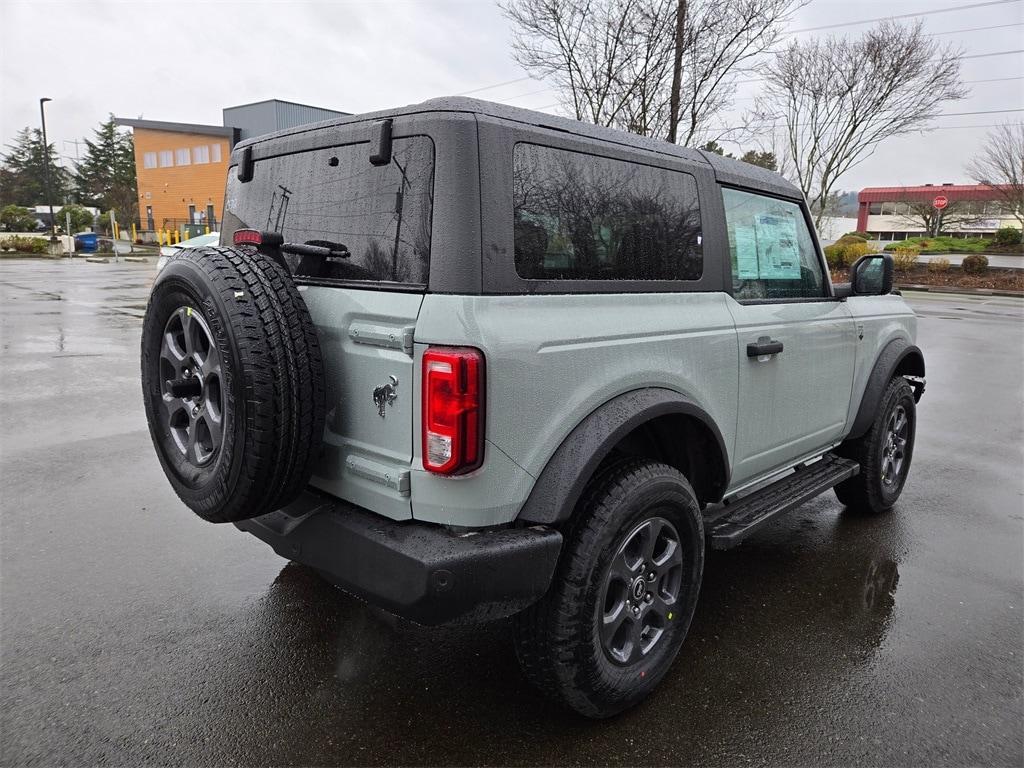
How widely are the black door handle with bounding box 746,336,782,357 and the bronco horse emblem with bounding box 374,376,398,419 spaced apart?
1648 millimetres

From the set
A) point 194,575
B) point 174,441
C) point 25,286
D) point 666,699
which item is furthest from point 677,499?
point 25,286

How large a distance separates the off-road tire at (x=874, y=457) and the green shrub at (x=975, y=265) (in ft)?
94.8

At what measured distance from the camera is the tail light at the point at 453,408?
6.70 ft

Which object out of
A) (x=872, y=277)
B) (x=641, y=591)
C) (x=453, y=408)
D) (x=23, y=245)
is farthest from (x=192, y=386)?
(x=23, y=245)

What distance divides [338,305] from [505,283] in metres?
0.58

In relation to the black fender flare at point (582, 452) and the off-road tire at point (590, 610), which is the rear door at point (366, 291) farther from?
the off-road tire at point (590, 610)

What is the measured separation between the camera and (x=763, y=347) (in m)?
3.13

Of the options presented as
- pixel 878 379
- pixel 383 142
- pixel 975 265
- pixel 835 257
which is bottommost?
pixel 878 379

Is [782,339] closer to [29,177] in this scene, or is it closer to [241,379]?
[241,379]

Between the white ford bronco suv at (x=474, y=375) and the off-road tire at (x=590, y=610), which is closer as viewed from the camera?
the white ford bronco suv at (x=474, y=375)

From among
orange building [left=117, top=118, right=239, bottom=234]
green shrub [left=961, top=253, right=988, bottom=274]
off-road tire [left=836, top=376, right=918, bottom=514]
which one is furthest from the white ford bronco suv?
orange building [left=117, top=118, right=239, bottom=234]

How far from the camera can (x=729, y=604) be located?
342 centimetres

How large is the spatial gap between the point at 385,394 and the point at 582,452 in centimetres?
65

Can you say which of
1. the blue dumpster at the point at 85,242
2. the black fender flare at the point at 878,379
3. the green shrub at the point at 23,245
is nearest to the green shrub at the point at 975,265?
the black fender flare at the point at 878,379
